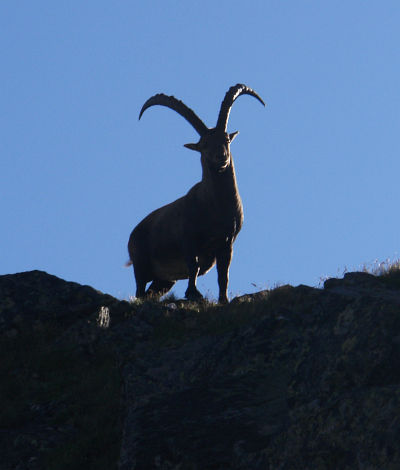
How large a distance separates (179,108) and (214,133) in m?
1.04

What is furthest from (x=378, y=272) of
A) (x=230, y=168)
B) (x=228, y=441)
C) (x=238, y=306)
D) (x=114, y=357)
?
(x=228, y=441)

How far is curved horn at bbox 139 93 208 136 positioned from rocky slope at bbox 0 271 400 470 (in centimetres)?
385

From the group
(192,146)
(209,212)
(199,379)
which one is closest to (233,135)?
(192,146)

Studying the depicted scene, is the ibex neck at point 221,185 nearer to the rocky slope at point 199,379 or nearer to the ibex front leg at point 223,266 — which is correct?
the ibex front leg at point 223,266

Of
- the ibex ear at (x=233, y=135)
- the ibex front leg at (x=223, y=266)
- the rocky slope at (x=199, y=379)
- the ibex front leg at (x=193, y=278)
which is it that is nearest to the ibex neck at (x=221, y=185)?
the ibex ear at (x=233, y=135)

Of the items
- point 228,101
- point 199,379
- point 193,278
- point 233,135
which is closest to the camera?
point 199,379

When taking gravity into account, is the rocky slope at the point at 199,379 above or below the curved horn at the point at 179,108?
below

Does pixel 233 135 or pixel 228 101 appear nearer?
pixel 228 101

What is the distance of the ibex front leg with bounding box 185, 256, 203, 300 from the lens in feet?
46.7

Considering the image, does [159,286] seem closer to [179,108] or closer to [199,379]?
[179,108]

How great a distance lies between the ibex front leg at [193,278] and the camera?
46.7 feet

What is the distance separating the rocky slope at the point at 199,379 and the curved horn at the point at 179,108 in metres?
3.85

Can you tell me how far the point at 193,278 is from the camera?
1450 cm

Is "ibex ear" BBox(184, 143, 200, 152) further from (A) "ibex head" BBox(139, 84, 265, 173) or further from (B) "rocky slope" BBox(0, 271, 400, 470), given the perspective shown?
(B) "rocky slope" BBox(0, 271, 400, 470)
